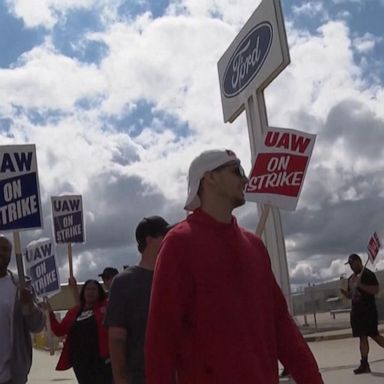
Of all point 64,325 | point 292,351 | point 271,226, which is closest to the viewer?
point 292,351

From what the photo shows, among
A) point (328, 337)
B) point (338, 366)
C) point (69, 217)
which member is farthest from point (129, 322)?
point (328, 337)

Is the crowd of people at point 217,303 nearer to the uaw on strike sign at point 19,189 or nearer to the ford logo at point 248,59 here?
the uaw on strike sign at point 19,189

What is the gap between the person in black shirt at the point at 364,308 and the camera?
12352 mm

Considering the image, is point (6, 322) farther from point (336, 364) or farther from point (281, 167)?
point (336, 364)

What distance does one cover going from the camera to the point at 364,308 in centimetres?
1247

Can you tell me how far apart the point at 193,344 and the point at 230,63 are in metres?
13.4

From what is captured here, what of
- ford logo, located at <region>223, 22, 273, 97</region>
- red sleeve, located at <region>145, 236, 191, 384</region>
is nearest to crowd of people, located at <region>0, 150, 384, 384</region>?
red sleeve, located at <region>145, 236, 191, 384</region>

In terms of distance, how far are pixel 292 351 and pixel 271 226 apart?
10176 mm

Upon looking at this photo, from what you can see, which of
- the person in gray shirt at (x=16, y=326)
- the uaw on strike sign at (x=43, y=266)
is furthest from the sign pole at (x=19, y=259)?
the uaw on strike sign at (x=43, y=266)

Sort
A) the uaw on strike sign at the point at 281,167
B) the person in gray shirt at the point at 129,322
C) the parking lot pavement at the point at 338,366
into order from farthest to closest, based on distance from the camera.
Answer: the parking lot pavement at the point at 338,366
the uaw on strike sign at the point at 281,167
the person in gray shirt at the point at 129,322

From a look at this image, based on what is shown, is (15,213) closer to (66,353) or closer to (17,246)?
(17,246)

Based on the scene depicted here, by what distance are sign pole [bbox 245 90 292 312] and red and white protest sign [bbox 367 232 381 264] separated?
2.43 m

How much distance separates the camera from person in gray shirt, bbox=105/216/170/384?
14.3 ft

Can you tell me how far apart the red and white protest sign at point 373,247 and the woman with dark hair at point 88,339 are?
8.72m
